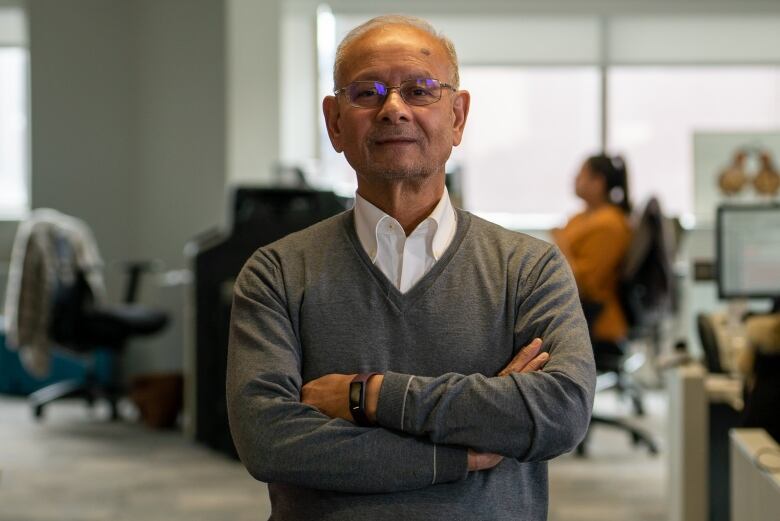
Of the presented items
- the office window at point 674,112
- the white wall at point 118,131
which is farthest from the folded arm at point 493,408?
the office window at point 674,112

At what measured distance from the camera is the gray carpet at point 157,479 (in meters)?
4.71

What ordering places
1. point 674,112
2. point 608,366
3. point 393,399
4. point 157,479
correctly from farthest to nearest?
point 674,112, point 608,366, point 157,479, point 393,399

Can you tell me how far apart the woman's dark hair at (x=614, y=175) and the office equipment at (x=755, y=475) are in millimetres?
3009

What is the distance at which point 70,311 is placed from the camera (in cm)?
667

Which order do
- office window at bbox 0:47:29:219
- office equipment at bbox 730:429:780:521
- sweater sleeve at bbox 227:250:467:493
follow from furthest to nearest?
office window at bbox 0:47:29:219 < office equipment at bbox 730:429:780:521 < sweater sleeve at bbox 227:250:467:493

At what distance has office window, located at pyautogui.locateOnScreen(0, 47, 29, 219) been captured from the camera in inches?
355

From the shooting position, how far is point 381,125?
5.21 feet

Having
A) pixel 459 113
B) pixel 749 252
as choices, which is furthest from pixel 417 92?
pixel 749 252

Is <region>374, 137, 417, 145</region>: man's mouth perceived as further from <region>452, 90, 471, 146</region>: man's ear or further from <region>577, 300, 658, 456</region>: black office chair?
<region>577, 300, 658, 456</region>: black office chair

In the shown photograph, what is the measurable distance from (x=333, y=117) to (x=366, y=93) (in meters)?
0.08

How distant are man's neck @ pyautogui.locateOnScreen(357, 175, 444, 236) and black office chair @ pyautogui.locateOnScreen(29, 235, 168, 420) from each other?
5.25 meters

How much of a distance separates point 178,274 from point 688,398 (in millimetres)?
4306

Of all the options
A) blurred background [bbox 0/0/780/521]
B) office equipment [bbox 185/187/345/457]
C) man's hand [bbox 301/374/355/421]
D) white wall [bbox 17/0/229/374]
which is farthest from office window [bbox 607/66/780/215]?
man's hand [bbox 301/374/355/421]

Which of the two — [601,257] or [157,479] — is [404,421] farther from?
[601,257]
